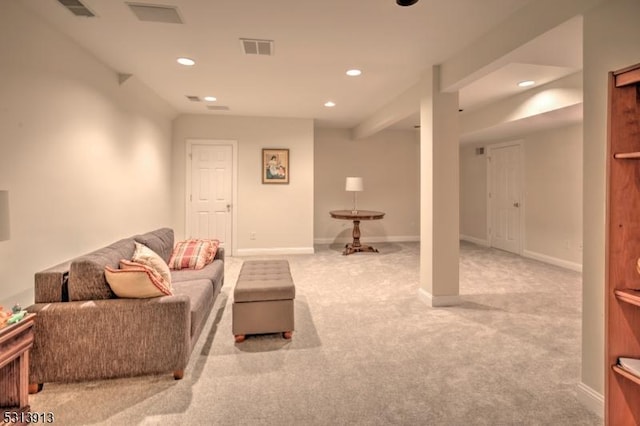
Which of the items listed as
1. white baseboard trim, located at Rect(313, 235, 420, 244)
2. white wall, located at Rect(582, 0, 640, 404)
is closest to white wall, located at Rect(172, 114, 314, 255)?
white baseboard trim, located at Rect(313, 235, 420, 244)

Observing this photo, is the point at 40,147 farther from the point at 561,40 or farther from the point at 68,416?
the point at 561,40

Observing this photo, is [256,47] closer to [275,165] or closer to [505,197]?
[275,165]

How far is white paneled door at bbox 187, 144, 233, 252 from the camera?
6.11m

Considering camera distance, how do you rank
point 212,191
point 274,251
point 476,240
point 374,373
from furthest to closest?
point 476,240, point 274,251, point 212,191, point 374,373

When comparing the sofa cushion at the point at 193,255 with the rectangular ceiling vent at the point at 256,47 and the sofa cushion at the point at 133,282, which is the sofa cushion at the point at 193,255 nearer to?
the sofa cushion at the point at 133,282

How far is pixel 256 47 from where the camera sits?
304cm

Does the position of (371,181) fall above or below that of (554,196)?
above

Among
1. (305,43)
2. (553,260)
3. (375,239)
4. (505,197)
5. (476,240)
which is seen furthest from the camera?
(375,239)

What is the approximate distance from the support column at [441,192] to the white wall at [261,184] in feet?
10.2

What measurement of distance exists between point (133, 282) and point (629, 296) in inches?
99.9

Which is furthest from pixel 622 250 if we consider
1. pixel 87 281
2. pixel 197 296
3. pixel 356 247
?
pixel 356 247

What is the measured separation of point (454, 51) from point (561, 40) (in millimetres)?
896

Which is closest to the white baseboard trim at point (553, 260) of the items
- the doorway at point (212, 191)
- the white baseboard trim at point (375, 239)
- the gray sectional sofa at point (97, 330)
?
the white baseboard trim at point (375, 239)

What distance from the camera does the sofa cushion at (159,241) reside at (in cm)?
322
